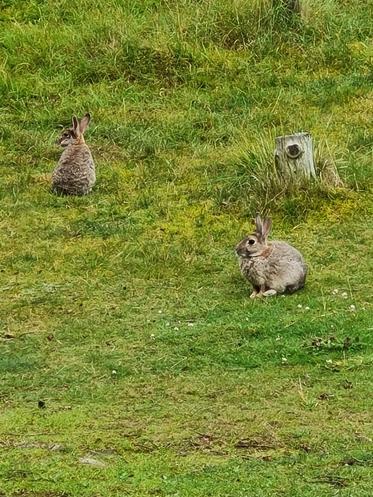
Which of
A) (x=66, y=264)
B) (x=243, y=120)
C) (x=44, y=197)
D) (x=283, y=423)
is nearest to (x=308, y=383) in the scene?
(x=283, y=423)

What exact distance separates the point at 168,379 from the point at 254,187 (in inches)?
147

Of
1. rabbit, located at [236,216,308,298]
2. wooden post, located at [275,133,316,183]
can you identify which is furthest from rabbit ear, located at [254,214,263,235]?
wooden post, located at [275,133,316,183]

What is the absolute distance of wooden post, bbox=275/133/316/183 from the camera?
984 cm

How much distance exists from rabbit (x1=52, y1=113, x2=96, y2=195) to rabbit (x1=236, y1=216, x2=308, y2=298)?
2743 mm

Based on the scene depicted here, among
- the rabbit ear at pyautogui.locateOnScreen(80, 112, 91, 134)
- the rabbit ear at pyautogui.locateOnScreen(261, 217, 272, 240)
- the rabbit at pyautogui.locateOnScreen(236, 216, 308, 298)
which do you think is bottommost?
the rabbit ear at pyautogui.locateOnScreen(80, 112, 91, 134)

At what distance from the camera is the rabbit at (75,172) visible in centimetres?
1060

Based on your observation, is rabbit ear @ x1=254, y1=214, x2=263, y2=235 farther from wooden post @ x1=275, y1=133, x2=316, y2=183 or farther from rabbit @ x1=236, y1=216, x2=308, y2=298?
wooden post @ x1=275, y1=133, x2=316, y2=183

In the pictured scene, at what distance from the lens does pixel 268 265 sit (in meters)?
8.09

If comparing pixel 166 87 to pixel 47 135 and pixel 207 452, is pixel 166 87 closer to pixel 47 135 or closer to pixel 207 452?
pixel 47 135

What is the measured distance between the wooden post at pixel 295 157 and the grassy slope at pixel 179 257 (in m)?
0.22

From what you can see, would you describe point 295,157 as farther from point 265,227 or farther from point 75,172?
point 75,172

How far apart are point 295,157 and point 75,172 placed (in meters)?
2.10

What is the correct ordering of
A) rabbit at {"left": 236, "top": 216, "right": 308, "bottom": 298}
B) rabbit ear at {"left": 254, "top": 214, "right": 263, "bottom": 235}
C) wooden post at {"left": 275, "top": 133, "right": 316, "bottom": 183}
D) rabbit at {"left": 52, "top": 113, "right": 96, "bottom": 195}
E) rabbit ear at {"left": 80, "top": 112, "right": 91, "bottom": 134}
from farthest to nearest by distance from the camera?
rabbit ear at {"left": 80, "top": 112, "right": 91, "bottom": 134}, rabbit at {"left": 52, "top": 113, "right": 96, "bottom": 195}, wooden post at {"left": 275, "top": 133, "right": 316, "bottom": 183}, rabbit ear at {"left": 254, "top": 214, "right": 263, "bottom": 235}, rabbit at {"left": 236, "top": 216, "right": 308, "bottom": 298}

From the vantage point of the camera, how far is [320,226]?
9641mm
